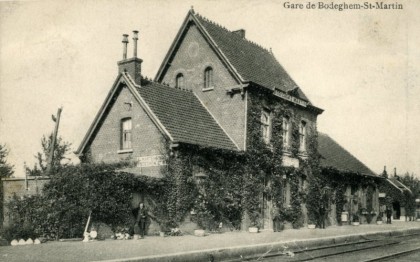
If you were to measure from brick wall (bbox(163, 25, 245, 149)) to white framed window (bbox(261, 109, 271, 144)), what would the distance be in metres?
1.87

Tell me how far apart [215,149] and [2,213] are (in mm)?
10137

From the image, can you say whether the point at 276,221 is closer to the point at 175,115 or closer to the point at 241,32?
the point at 175,115

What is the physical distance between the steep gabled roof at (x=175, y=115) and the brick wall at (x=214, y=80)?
490 millimetres

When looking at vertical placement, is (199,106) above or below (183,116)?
above

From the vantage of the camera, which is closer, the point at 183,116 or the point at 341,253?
the point at 341,253

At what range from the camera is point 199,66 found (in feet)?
91.8

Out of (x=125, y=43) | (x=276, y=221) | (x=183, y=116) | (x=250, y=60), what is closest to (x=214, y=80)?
(x=250, y=60)

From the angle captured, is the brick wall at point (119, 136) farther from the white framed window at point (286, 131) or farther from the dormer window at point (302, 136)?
the dormer window at point (302, 136)

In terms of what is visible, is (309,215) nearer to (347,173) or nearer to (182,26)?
(347,173)

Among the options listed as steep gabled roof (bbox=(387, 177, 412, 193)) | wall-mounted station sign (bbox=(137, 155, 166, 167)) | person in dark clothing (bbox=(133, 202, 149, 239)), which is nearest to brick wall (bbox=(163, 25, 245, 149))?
wall-mounted station sign (bbox=(137, 155, 166, 167))

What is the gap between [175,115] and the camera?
24.1 m

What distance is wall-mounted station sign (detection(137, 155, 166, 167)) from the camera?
22.4 m

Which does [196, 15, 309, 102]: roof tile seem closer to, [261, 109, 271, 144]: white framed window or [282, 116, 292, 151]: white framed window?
[261, 109, 271, 144]: white framed window

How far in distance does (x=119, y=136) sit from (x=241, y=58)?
8.58m
